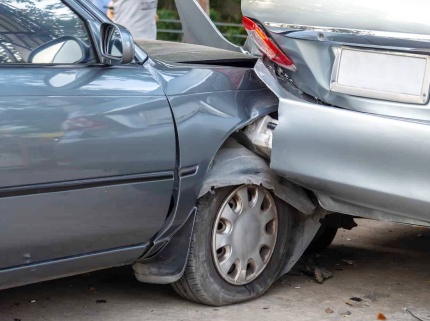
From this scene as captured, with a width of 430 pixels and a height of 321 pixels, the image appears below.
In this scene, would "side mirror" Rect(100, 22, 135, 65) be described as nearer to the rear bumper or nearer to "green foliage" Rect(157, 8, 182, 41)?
the rear bumper

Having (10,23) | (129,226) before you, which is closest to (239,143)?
(129,226)

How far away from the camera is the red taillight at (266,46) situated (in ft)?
15.6

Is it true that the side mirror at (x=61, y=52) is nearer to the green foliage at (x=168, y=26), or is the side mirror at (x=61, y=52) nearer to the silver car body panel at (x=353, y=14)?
the silver car body panel at (x=353, y=14)

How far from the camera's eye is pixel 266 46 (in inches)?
191

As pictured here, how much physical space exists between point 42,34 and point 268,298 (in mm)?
1814

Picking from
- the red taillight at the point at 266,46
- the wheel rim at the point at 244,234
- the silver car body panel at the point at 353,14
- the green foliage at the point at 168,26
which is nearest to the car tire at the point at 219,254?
the wheel rim at the point at 244,234

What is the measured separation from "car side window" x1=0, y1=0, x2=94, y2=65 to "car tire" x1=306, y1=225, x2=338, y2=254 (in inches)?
84.9

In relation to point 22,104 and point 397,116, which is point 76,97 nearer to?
point 22,104

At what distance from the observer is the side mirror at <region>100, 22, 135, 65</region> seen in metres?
4.30

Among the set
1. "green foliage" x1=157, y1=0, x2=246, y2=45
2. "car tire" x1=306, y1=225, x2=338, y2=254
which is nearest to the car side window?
"car tire" x1=306, y1=225, x2=338, y2=254

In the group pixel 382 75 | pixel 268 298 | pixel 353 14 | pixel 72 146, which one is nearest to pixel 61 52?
pixel 72 146

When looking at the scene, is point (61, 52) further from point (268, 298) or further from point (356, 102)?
point (268, 298)

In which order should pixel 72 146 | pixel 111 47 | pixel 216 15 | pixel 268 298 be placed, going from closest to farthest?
1. pixel 72 146
2. pixel 111 47
3. pixel 268 298
4. pixel 216 15

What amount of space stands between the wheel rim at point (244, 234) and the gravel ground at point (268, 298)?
0.20 metres
